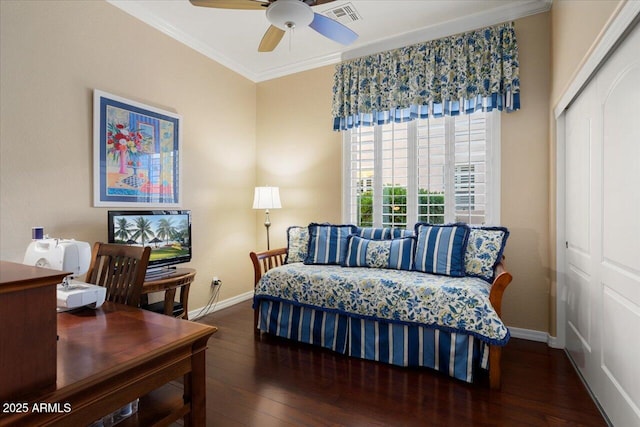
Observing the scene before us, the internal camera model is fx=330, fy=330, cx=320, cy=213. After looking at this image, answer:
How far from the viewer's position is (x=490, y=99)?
119 inches

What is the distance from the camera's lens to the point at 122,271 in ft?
5.38

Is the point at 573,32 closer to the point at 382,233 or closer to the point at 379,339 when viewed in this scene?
the point at 382,233

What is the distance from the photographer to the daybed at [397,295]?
87.0 inches

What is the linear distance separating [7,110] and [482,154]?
374 centimetres

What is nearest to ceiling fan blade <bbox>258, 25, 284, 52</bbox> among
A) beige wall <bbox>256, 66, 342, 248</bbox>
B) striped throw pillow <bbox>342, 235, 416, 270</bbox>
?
beige wall <bbox>256, 66, 342, 248</bbox>

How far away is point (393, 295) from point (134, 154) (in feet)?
8.24

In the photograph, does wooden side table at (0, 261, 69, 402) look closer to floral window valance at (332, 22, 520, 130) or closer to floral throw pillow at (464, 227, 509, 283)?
floral throw pillow at (464, 227, 509, 283)

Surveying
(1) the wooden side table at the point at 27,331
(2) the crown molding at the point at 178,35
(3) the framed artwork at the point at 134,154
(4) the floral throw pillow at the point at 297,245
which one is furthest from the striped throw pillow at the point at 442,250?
(2) the crown molding at the point at 178,35

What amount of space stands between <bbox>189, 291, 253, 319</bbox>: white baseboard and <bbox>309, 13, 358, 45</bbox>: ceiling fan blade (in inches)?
115

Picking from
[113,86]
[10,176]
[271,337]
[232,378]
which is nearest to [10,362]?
[232,378]

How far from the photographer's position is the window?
10.4ft

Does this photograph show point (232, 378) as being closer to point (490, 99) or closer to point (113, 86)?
point (113, 86)

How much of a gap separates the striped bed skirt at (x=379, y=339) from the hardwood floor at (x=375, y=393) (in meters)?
0.08

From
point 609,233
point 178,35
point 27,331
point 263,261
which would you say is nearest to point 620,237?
point 609,233
